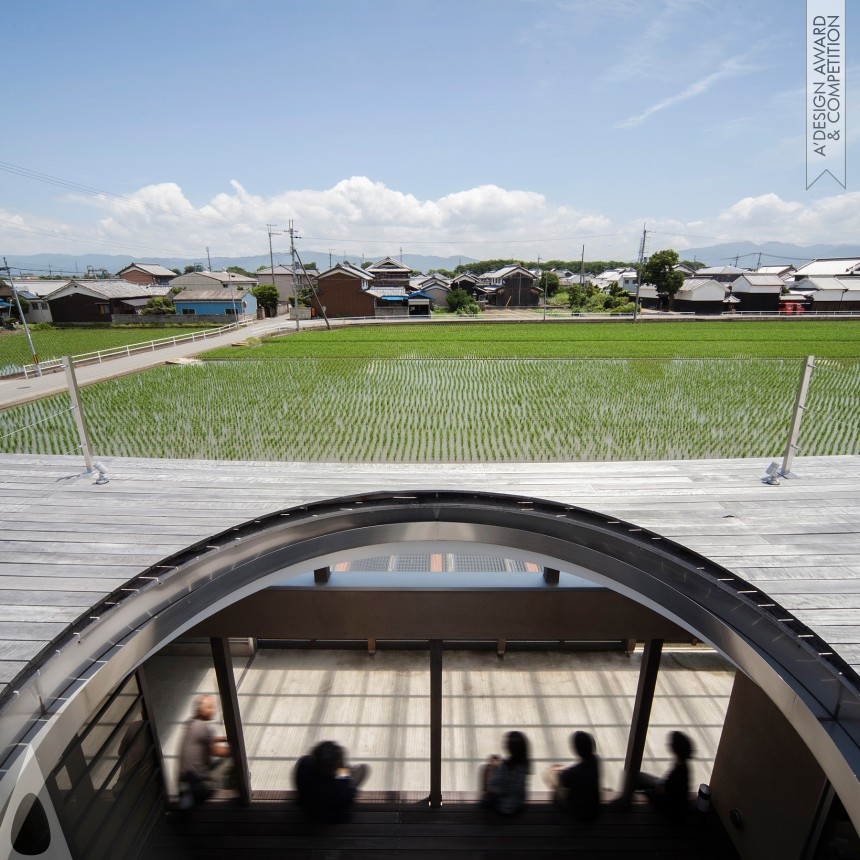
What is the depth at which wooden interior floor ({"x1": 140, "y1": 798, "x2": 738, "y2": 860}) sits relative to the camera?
12.3 ft

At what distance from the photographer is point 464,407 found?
11.0 meters

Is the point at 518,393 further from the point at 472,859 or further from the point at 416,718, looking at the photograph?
the point at 472,859

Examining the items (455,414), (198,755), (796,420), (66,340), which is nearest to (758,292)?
(455,414)

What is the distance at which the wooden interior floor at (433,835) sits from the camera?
376 cm

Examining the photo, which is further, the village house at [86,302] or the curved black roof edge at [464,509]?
the village house at [86,302]

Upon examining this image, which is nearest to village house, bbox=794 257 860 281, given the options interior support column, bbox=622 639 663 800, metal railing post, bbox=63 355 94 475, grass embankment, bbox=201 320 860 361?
grass embankment, bbox=201 320 860 361

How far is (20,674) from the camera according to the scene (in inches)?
82.2

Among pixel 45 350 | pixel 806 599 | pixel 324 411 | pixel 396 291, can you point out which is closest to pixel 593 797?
pixel 806 599

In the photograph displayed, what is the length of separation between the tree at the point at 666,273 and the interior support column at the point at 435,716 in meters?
43.4

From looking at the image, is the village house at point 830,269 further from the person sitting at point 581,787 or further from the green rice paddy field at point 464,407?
the person sitting at point 581,787

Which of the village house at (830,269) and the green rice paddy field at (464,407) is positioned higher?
the village house at (830,269)

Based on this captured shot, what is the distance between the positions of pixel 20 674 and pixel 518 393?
36.8 feet

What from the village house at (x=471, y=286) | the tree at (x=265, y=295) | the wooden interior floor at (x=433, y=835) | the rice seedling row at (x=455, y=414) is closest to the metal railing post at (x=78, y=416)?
the rice seedling row at (x=455, y=414)

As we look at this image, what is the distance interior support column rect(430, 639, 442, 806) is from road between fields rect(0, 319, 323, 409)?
12.0m
